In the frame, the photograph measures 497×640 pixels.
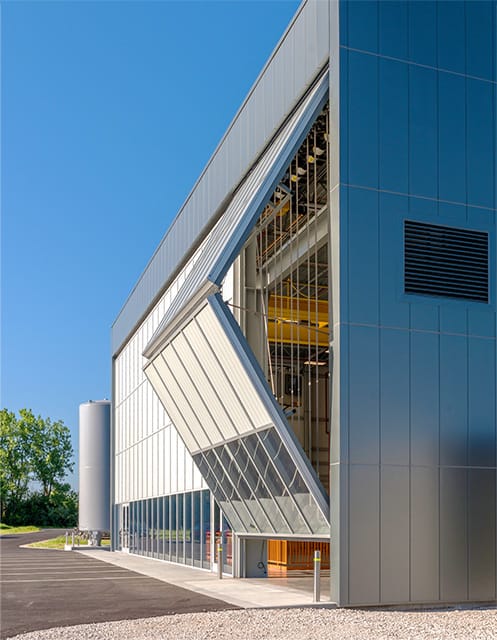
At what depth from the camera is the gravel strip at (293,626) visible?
13305mm

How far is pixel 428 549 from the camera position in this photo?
17141 mm

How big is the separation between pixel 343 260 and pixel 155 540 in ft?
72.4

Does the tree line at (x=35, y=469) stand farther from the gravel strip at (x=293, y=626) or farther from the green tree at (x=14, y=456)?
the gravel strip at (x=293, y=626)

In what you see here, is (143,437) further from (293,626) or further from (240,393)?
(293,626)

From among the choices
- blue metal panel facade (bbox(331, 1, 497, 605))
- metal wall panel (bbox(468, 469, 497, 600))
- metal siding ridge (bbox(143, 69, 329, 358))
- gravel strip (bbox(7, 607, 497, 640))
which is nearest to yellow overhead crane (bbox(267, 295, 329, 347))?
metal siding ridge (bbox(143, 69, 329, 358))

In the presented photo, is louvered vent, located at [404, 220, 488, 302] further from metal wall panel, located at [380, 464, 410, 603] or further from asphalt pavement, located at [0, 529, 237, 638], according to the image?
asphalt pavement, located at [0, 529, 237, 638]

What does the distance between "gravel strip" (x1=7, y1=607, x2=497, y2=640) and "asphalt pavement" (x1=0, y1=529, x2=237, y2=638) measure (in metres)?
1.05

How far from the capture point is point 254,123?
2327 centimetres

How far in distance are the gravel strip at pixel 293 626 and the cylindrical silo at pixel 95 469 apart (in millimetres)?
37575

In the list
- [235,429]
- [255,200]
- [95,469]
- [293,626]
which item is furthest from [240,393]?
[95,469]

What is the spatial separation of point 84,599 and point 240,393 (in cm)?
567

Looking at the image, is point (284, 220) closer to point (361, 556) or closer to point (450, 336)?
point (450, 336)

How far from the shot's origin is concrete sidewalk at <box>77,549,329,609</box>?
57.6 ft

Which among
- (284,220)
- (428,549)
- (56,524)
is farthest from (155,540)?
(56,524)
